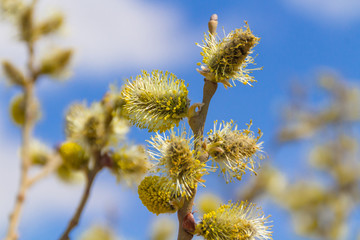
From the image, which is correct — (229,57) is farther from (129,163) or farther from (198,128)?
(129,163)

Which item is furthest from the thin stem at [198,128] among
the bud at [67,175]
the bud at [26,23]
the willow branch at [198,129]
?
the bud at [26,23]

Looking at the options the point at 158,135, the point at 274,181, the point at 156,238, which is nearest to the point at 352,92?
the point at 274,181

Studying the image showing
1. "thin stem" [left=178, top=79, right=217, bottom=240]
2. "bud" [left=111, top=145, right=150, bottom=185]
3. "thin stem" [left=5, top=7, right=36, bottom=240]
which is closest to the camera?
"thin stem" [left=178, top=79, right=217, bottom=240]

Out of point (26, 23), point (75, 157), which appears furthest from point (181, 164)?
point (26, 23)

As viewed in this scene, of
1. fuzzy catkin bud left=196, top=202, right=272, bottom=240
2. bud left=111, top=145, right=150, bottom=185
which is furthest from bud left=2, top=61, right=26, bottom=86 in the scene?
fuzzy catkin bud left=196, top=202, right=272, bottom=240

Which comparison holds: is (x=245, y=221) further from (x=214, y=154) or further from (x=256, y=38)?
(x=256, y=38)

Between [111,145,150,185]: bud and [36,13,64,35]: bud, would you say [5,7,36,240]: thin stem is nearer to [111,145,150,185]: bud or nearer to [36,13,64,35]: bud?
[36,13,64,35]: bud
